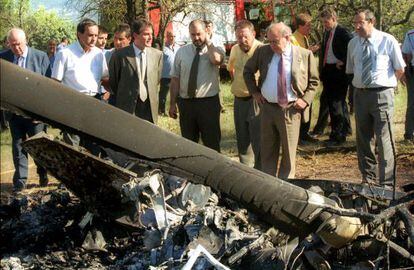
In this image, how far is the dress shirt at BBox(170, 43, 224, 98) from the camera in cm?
729

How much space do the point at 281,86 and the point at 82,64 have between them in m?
2.33

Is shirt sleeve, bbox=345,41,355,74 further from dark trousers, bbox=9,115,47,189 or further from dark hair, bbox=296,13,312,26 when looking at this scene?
dark trousers, bbox=9,115,47,189

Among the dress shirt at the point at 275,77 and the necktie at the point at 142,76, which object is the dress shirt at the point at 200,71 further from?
the dress shirt at the point at 275,77

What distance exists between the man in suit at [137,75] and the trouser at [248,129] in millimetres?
1052

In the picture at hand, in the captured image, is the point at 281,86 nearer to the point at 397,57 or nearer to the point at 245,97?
the point at 245,97

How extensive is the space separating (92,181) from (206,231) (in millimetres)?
1017

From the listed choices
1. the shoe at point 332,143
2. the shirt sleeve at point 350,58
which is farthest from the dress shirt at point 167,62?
the shirt sleeve at point 350,58

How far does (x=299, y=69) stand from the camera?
6.61 metres

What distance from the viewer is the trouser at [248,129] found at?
24.4 feet

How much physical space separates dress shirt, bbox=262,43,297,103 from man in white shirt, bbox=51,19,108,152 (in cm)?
202

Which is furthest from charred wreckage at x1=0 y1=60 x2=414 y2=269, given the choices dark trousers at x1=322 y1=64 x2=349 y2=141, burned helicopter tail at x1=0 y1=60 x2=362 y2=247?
dark trousers at x1=322 y1=64 x2=349 y2=141

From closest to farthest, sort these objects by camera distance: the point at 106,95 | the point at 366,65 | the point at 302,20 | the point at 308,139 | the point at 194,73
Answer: the point at 366,65 < the point at 194,73 < the point at 106,95 < the point at 302,20 < the point at 308,139

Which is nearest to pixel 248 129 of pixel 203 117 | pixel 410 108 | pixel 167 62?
pixel 203 117

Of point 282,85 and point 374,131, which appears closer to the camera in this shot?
point 282,85
